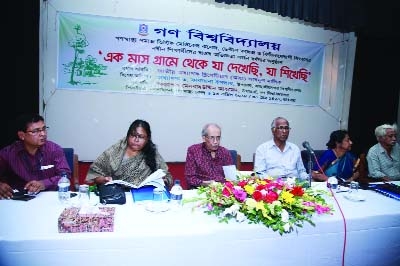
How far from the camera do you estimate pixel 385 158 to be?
3400 millimetres

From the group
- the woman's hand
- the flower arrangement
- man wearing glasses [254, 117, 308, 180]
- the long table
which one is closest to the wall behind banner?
man wearing glasses [254, 117, 308, 180]

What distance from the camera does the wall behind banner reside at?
3320 mm

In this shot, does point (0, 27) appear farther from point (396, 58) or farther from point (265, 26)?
point (396, 58)

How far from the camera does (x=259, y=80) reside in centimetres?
398

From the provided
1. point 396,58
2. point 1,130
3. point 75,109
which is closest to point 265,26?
point 396,58

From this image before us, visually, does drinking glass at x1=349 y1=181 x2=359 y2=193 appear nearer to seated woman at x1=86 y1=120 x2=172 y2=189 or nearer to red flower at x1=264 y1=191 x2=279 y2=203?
red flower at x1=264 y1=191 x2=279 y2=203

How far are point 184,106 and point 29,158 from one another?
1.92 meters

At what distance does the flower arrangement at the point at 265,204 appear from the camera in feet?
5.03

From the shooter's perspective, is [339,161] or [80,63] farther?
[80,63]

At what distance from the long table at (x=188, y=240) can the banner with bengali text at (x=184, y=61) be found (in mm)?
1908

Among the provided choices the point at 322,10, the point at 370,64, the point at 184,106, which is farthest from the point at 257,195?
the point at 370,64

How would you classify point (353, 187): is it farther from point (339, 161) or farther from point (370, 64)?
point (370, 64)

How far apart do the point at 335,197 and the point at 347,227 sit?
0.43m

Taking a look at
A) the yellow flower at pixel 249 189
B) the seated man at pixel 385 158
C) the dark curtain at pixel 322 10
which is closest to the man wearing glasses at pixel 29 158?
the yellow flower at pixel 249 189
